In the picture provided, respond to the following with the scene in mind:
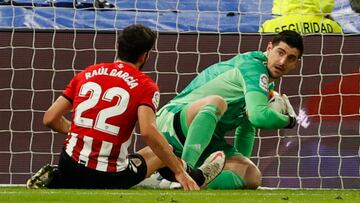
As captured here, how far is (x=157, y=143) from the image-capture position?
20.4 ft

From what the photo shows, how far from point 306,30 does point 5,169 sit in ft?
8.96

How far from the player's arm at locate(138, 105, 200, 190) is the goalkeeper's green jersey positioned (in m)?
0.95

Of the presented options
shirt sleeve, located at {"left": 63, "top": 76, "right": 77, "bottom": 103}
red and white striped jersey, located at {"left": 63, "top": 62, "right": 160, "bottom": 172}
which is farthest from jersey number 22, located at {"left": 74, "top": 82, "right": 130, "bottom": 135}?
shirt sleeve, located at {"left": 63, "top": 76, "right": 77, "bottom": 103}

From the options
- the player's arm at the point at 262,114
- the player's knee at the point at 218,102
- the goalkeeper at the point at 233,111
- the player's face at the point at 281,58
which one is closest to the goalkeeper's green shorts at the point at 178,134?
the goalkeeper at the point at 233,111

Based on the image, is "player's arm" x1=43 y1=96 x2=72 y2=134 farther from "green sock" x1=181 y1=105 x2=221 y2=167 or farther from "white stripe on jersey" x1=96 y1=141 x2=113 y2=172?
"green sock" x1=181 y1=105 x2=221 y2=167

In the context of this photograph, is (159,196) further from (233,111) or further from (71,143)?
(233,111)

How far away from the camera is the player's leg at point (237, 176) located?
7523 millimetres

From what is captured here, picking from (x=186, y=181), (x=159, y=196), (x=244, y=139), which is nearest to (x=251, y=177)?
(x=244, y=139)

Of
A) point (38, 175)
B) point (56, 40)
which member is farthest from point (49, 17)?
point (38, 175)

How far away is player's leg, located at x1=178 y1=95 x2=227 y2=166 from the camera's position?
722 centimetres

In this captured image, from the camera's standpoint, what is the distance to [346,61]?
8961 mm

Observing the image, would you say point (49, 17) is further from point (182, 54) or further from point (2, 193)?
point (2, 193)

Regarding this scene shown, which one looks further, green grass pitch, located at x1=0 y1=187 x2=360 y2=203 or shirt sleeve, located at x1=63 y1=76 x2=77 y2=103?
shirt sleeve, located at x1=63 y1=76 x2=77 y2=103

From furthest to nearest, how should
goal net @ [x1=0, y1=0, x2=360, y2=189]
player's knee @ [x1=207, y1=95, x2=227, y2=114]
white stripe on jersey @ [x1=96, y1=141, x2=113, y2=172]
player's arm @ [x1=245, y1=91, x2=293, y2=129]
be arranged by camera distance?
goal net @ [x1=0, y1=0, x2=360, y2=189]
player's knee @ [x1=207, y1=95, x2=227, y2=114]
player's arm @ [x1=245, y1=91, x2=293, y2=129]
white stripe on jersey @ [x1=96, y1=141, x2=113, y2=172]
